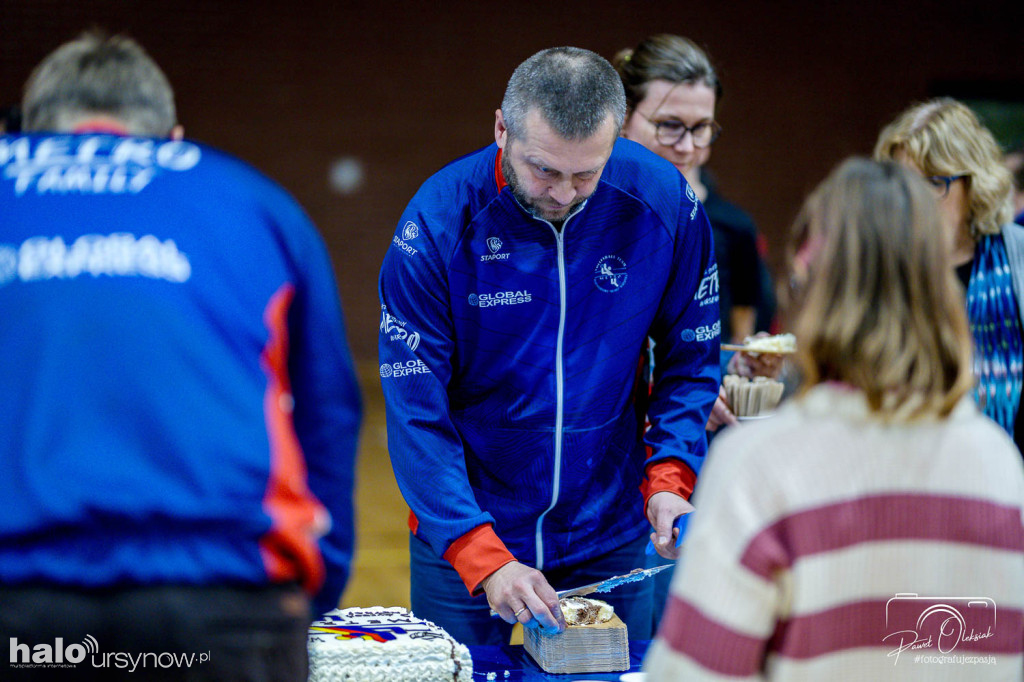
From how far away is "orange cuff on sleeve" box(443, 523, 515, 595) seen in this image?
1848mm

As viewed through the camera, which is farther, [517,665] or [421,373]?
[421,373]

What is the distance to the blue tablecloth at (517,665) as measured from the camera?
69.8 inches

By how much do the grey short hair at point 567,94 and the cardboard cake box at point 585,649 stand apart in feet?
2.84

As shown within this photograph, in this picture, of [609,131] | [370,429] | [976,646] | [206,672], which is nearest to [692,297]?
[609,131]

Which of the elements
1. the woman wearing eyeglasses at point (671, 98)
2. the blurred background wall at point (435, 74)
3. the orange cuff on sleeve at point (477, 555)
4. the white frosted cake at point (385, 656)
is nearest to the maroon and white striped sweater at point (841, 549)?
the white frosted cake at point (385, 656)

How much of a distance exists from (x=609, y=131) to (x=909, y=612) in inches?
42.7

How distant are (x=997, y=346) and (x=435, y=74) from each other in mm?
7064

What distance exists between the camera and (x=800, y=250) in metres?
1.18

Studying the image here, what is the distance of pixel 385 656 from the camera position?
5.46 ft

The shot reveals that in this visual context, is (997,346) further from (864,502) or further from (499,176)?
(864,502)

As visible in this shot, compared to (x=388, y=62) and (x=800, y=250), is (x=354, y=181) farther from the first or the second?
(x=800, y=250)

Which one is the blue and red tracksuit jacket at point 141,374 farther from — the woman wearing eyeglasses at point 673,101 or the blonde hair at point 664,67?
the blonde hair at point 664,67

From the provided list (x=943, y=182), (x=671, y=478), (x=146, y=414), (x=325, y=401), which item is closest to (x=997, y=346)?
(x=943, y=182)

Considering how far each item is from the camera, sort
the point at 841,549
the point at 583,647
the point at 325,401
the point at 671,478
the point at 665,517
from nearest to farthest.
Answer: the point at 841,549, the point at 325,401, the point at 583,647, the point at 665,517, the point at 671,478
